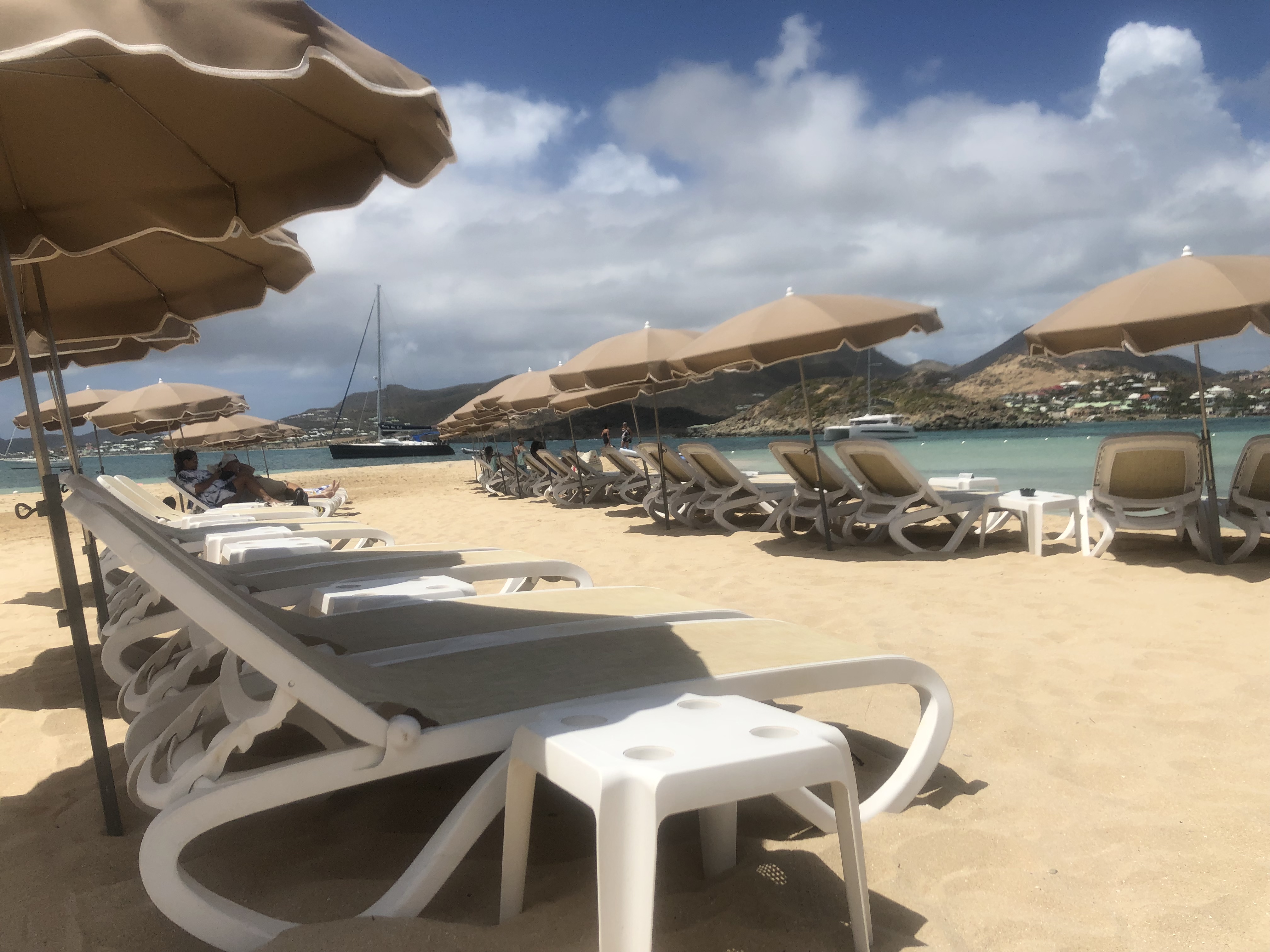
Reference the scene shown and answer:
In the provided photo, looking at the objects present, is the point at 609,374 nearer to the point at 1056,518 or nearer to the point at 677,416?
the point at 1056,518

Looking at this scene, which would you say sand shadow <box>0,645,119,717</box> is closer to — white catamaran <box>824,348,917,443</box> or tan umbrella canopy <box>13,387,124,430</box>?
tan umbrella canopy <box>13,387,124,430</box>

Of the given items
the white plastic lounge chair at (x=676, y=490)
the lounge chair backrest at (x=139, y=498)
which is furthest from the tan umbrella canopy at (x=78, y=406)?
the white plastic lounge chair at (x=676, y=490)

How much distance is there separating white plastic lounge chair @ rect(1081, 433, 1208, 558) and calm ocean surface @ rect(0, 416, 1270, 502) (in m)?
0.17

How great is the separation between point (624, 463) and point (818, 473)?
180 inches

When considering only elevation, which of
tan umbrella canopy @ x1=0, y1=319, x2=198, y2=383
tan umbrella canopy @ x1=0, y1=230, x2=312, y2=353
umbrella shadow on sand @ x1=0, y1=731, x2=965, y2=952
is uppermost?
tan umbrella canopy @ x1=0, y1=230, x2=312, y2=353

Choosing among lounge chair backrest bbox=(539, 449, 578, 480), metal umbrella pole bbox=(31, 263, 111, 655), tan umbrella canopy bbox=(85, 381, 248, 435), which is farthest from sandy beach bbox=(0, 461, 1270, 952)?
lounge chair backrest bbox=(539, 449, 578, 480)

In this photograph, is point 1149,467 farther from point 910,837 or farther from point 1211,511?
point 910,837

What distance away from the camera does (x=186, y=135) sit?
2223 mm


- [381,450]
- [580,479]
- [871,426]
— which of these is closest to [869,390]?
[871,426]

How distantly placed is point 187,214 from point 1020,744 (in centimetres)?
296

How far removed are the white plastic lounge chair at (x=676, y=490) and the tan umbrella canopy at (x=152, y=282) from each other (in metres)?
4.78

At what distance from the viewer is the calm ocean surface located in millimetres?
17703

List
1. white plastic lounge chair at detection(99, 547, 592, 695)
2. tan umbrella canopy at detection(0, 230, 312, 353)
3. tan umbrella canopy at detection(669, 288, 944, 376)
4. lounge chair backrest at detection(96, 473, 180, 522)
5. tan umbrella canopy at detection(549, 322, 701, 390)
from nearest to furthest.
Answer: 1. white plastic lounge chair at detection(99, 547, 592, 695)
2. tan umbrella canopy at detection(0, 230, 312, 353)
3. lounge chair backrest at detection(96, 473, 180, 522)
4. tan umbrella canopy at detection(669, 288, 944, 376)
5. tan umbrella canopy at detection(549, 322, 701, 390)

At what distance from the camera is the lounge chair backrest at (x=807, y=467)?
6602mm
